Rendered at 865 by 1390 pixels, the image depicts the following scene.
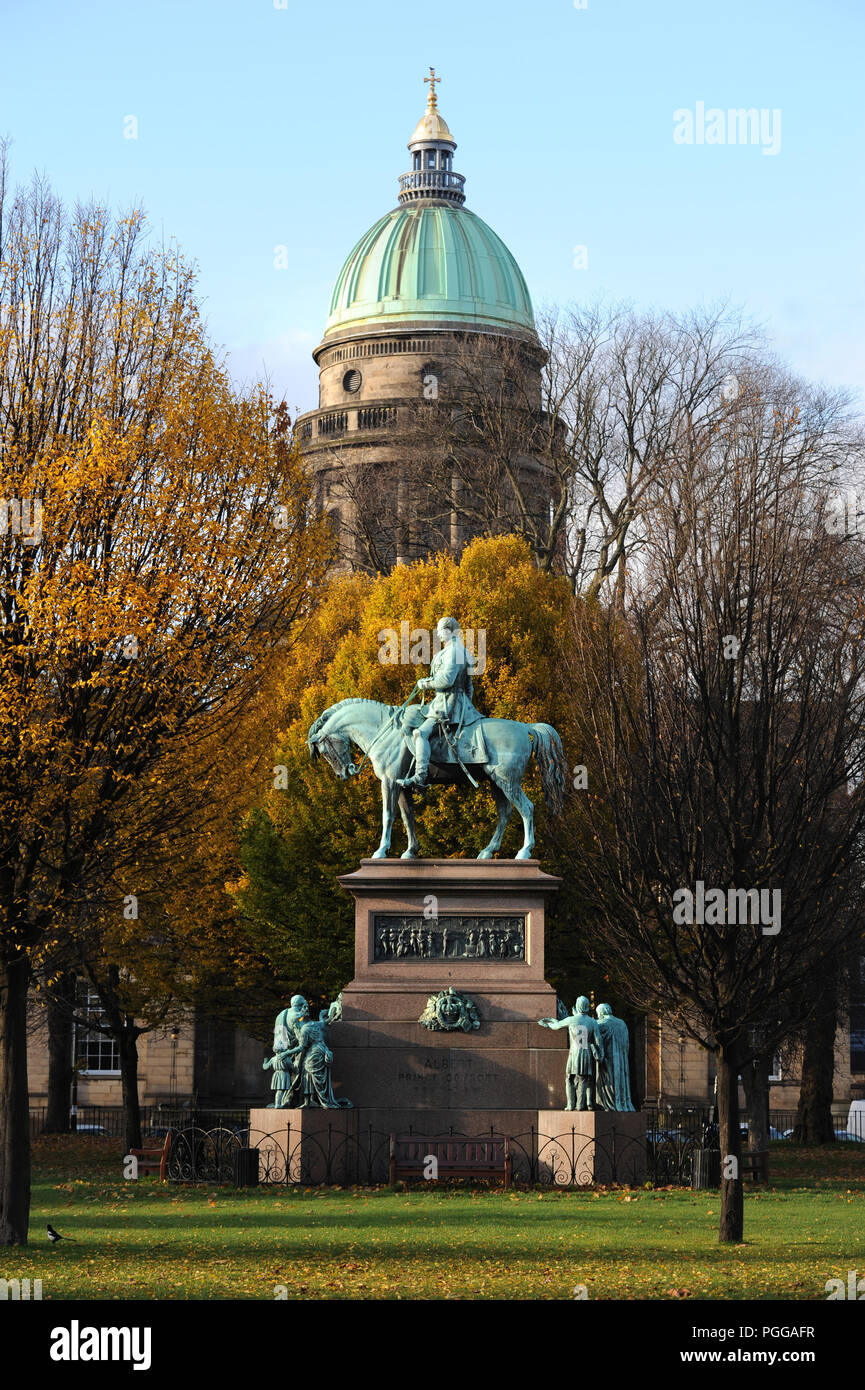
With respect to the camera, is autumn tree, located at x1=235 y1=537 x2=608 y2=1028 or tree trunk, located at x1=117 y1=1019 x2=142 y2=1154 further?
tree trunk, located at x1=117 y1=1019 x2=142 y2=1154

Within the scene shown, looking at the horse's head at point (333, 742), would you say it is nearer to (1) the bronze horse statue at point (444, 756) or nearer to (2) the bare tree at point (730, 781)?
(1) the bronze horse statue at point (444, 756)

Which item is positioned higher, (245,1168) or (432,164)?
(432,164)

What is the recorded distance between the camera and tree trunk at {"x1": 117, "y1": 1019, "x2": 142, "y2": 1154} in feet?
126

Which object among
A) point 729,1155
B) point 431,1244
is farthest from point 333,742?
point 729,1155

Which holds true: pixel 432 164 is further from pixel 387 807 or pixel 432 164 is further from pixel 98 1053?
pixel 387 807

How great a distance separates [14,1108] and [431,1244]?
4.50 metres

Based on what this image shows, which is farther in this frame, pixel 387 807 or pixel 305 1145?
pixel 387 807

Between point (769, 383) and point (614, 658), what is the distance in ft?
88.4

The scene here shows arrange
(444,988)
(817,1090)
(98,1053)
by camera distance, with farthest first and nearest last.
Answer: (98,1053)
(817,1090)
(444,988)

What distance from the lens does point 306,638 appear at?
44.3m

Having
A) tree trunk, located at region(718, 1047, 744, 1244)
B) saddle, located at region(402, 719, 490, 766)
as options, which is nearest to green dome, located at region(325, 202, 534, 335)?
saddle, located at region(402, 719, 490, 766)

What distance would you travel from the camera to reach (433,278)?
7456 cm

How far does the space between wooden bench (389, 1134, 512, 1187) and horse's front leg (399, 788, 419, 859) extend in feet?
14.6

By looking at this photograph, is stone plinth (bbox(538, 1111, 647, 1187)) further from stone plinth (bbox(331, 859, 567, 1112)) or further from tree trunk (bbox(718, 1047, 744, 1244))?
tree trunk (bbox(718, 1047, 744, 1244))
